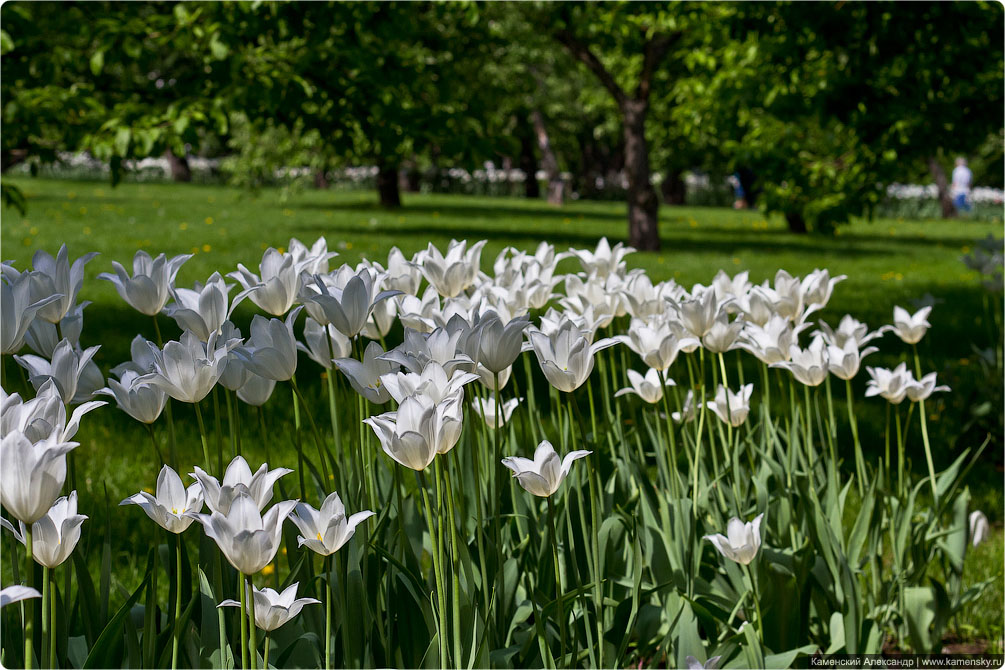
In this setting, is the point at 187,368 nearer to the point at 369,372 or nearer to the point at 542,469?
the point at 369,372

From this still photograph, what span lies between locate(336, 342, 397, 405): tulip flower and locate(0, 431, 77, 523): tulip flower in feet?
1.72

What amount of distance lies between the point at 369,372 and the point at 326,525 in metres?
0.32

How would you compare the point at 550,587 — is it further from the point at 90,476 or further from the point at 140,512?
the point at 90,476

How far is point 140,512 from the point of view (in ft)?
11.1

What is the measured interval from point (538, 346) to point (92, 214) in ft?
51.8

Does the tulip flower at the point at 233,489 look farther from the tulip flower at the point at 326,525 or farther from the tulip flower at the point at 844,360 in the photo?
the tulip flower at the point at 844,360

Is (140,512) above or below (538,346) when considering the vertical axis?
below

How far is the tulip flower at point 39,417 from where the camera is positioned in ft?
4.07

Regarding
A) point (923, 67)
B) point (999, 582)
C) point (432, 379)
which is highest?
point (923, 67)

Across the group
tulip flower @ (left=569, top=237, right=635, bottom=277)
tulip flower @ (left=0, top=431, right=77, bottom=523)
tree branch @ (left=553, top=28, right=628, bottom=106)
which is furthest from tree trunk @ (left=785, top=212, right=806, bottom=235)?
tulip flower @ (left=0, top=431, right=77, bottom=523)

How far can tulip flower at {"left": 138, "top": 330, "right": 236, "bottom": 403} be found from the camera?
1.44 metres

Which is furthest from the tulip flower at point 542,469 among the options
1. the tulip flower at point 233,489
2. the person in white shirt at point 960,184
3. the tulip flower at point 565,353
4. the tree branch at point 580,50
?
the person in white shirt at point 960,184

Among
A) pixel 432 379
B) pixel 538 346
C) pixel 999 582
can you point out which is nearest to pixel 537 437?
pixel 538 346

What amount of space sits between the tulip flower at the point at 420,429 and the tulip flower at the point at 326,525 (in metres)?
0.13
